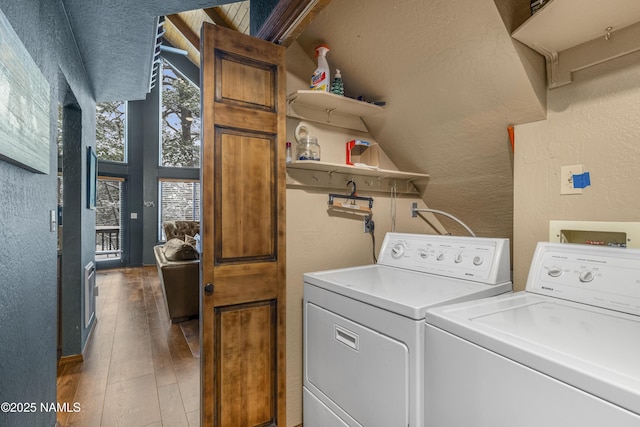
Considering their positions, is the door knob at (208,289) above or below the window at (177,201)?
below

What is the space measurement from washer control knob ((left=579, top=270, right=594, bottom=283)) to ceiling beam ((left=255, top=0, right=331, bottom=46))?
140 centimetres

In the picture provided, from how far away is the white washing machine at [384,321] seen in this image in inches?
42.1

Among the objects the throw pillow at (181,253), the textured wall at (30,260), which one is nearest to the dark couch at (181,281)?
the throw pillow at (181,253)

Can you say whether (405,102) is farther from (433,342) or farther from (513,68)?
(433,342)

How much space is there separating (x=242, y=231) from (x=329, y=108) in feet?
2.94

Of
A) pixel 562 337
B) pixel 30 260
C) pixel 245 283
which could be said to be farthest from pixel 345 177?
pixel 30 260

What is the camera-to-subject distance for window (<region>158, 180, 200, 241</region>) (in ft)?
23.6

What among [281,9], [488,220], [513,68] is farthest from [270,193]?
[488,220]

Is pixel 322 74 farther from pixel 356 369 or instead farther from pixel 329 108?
pixel 356 369

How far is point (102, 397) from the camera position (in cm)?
209

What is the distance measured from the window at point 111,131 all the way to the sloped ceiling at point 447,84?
20.7 ft

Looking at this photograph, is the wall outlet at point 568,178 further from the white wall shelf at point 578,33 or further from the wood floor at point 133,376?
the wood floor at point 133,376

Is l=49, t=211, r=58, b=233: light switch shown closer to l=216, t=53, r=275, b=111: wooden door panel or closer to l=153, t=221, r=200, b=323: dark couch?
l=216, t=53, r=275, b=111: wooden door panel

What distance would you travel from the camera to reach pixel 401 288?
131cm
